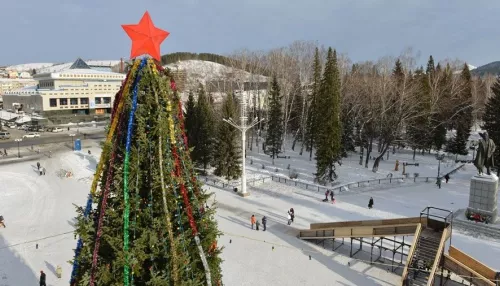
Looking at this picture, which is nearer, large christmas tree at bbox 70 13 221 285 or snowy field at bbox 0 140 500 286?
large christmas tree at bbox 70 13 221 285

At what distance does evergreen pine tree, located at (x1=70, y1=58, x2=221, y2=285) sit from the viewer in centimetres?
557

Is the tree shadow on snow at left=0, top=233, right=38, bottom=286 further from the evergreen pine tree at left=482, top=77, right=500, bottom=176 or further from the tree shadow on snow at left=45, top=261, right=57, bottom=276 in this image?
the evergreen pine tree at left=482, top=77, right=500, bottom=176

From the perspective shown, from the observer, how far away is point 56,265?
13719 mm

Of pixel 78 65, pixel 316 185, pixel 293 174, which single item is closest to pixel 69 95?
pixel 78 65

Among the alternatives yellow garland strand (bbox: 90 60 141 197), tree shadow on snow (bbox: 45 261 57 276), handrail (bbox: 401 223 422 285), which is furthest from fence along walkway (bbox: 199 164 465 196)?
yellow garland strand (bbox: 90 60 141 197)

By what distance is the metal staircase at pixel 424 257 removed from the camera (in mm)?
12008

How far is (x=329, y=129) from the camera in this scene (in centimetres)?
2784

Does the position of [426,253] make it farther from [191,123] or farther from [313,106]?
[313,106]

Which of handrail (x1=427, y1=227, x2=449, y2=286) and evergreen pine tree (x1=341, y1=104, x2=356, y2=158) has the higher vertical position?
evergreen pine tree (x1=341, y1=104, x2=356, y2=158)

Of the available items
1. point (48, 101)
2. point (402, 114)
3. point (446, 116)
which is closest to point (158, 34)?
point (402, 114)

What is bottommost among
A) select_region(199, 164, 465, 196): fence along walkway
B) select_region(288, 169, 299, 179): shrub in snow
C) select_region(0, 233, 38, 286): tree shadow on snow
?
select_region(0, 233, 38, 286): tree shadow on snow

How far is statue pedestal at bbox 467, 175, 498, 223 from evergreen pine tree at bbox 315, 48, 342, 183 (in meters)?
10.6

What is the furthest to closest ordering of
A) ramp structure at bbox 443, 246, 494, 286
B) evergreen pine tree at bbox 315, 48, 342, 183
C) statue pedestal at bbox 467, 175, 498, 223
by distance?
evergreen pine tree at bbox 315, 48, 342, 183 < statue pedestal at bbox 467, 175, 498, 223 < ramp structure at bbox 443, 246, 494, 286

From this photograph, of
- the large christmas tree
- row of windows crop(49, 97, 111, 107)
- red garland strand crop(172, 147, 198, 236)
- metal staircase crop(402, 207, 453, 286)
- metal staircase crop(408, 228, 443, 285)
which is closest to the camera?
the large christmas tree
